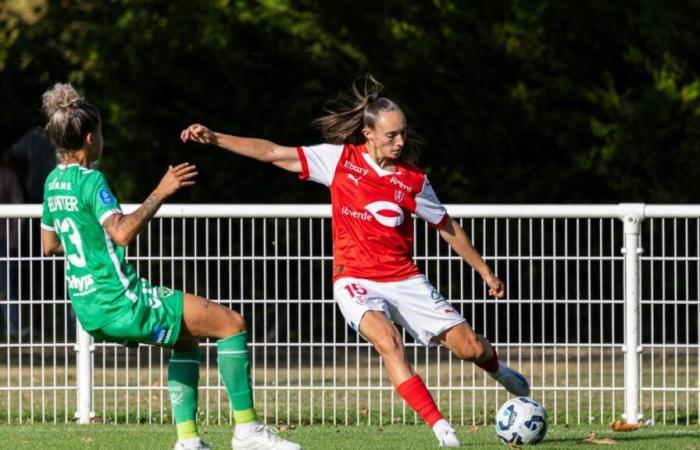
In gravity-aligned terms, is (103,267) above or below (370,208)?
below

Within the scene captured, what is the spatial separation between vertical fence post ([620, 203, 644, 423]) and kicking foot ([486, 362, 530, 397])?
1347 mm

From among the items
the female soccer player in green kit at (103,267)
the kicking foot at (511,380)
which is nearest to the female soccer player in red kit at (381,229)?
the kicking foot at (511,380)

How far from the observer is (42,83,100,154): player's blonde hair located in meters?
7.21

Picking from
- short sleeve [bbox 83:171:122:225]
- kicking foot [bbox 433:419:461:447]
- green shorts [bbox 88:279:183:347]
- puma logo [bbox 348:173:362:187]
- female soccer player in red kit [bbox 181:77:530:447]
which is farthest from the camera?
puma logo [bbox 348:173:362:187]

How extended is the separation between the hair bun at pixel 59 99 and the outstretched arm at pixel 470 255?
244cm

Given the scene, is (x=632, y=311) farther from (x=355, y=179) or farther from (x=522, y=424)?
(x=355, y=179)

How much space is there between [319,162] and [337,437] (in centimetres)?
166

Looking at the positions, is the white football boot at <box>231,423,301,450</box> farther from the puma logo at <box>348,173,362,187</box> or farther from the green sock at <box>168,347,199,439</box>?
the puma logo at <box>348,173,362,187</box>

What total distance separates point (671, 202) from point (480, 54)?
2.62m

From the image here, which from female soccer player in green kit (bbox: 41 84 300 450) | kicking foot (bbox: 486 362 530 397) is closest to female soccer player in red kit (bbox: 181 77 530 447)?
kicking foot (bbox: 486 362 530 397)

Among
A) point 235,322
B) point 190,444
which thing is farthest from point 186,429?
point 235,322

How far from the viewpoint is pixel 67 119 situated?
720 cm

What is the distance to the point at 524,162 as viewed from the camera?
57.4 feet

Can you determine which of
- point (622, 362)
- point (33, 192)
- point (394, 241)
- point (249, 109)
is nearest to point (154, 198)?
point (394, 241)
